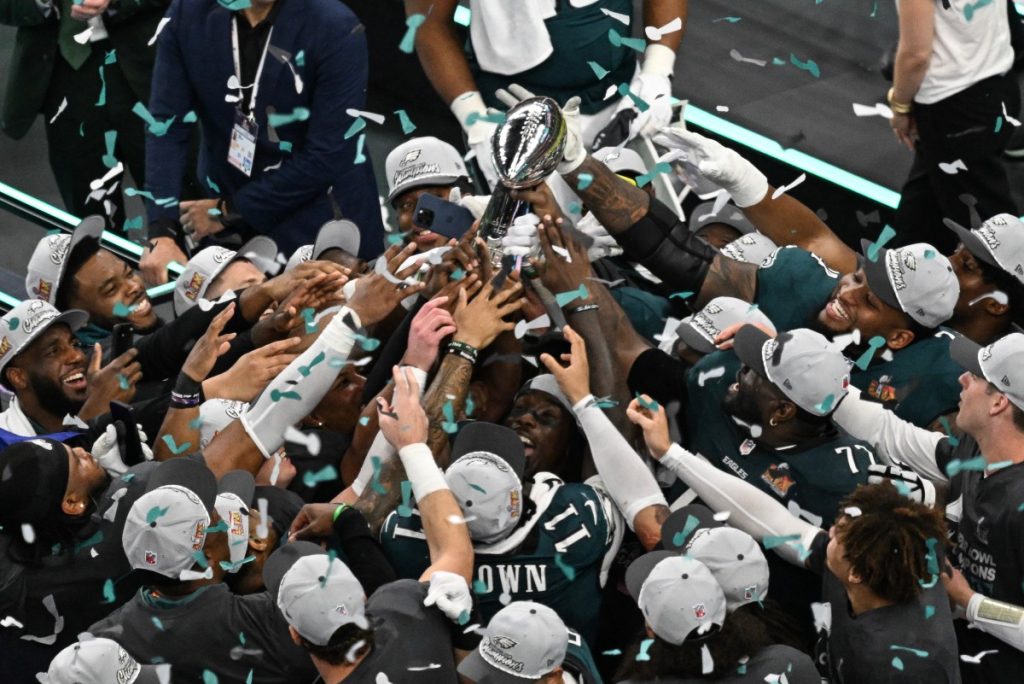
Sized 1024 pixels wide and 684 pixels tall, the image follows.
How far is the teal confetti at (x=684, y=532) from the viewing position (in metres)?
3.54

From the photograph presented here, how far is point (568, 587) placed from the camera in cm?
363

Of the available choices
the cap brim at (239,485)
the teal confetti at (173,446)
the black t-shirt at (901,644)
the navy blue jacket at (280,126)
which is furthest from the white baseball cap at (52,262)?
the black t-shirt at (901,644)

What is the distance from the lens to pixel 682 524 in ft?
11.7

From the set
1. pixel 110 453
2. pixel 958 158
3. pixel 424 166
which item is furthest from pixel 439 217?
pixel 958 158

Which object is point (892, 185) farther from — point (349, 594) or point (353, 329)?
point (349, 594)

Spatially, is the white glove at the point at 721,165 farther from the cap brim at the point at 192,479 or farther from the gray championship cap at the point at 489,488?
the cap brim at the point at 192,479

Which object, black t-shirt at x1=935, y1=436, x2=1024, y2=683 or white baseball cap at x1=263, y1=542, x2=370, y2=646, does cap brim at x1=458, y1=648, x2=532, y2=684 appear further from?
black t-shirt at x1=935, y1=436, x2=1024, y2=683

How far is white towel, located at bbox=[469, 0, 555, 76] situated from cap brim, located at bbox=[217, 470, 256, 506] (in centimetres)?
170

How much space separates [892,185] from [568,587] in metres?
3.19

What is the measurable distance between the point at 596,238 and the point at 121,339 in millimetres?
1436

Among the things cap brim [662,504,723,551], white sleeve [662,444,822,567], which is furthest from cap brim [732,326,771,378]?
cap brim [662,504,723,551]

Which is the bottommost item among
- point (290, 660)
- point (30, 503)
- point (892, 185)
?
point (892, 185)

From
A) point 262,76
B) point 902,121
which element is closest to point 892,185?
point 902,121

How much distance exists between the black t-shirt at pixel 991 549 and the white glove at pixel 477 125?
1779 mm
